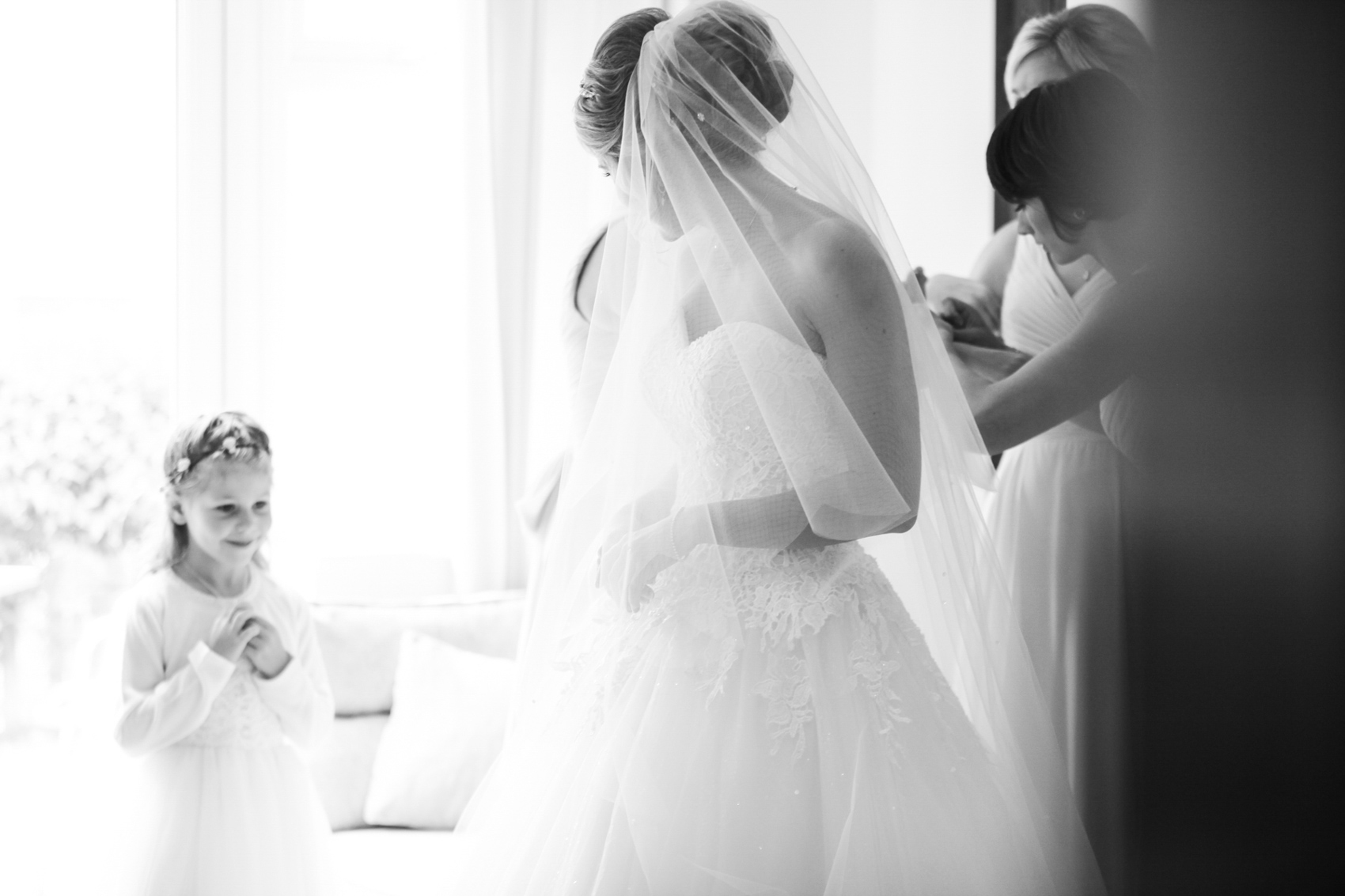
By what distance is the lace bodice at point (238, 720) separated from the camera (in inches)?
72.9

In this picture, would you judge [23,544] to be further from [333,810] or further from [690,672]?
[690,672]

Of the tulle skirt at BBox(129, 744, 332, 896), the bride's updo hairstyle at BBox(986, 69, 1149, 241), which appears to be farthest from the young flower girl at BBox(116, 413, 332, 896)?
the bride's updo hairstyle at BBox(986, 69, 1149, 241)

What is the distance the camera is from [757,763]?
109cm

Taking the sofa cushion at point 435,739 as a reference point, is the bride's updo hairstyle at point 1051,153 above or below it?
above

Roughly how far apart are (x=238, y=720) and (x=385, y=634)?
101cm

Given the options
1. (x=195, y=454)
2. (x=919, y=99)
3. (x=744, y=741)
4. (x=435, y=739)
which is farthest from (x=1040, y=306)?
(x=435, y=739)

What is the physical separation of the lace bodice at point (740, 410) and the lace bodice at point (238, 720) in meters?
1.02

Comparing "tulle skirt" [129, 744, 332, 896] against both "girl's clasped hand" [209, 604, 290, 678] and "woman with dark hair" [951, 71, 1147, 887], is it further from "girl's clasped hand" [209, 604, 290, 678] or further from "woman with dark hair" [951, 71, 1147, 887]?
"woman with dark hair" [951, 71, 1147, 887]

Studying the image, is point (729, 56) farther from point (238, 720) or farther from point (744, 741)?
point (238, 720)

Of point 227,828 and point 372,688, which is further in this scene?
point 372,688

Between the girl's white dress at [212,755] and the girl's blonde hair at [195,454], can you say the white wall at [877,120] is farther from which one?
the girl's white dress at [212,755]

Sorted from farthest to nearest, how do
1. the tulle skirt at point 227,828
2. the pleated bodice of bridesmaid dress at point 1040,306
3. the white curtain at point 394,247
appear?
the white curtain at point 394,247 < the tulle skirt at point 227,828 < the pleated bodice of bridesmaid dress at point 1040,306

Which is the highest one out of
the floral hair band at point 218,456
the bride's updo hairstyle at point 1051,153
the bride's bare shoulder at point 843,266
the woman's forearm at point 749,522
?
the bride's updo hairstyle at point 1051,153

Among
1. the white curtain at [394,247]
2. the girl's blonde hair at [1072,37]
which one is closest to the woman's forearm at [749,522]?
the girl's blonde hair at [1072,37]
